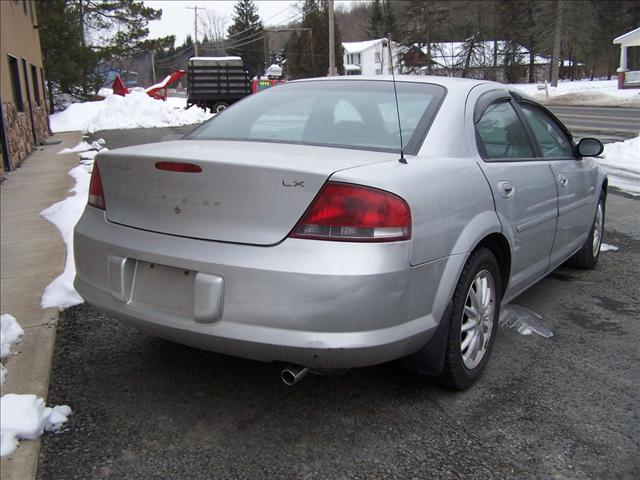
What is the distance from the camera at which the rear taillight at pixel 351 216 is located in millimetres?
2346

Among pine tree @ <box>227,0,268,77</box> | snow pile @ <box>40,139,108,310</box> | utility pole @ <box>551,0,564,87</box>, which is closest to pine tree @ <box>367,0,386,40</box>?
snow pile @ <box>40,139,108,310</box>

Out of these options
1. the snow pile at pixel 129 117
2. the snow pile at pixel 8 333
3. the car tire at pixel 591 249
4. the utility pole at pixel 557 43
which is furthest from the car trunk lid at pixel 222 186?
the utility pole at pixel 557 43

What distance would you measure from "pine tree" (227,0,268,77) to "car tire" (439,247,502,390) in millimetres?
80543

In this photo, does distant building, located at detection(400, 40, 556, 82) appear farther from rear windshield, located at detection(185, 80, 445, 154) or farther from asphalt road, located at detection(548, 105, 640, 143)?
rear windshield, located at detection(185, 80, 445, 154)

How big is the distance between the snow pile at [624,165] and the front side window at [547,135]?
4.91 m

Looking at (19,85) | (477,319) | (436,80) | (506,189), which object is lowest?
(477,319)

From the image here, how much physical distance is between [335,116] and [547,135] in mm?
1756

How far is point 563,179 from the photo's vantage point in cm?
399

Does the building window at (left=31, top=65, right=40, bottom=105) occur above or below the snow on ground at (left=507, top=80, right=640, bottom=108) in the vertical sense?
above

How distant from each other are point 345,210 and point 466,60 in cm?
3708

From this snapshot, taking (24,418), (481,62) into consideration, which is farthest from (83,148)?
(481,62)

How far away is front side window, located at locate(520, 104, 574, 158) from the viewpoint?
4.00 metres

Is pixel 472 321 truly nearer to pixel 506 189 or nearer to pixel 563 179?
pixel 506 189

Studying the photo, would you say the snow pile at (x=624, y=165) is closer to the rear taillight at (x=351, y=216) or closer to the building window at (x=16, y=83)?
the rear taillight at (x=351, y=216)
